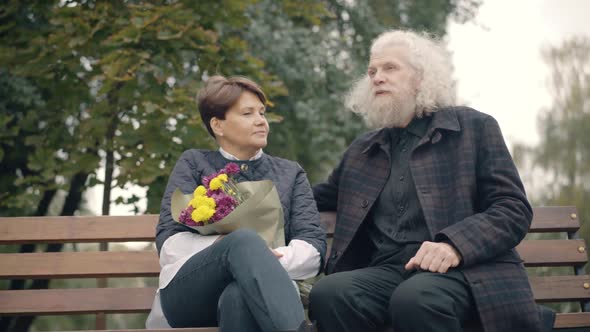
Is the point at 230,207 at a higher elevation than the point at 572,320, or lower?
higher

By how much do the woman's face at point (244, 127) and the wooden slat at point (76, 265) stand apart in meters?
0.76

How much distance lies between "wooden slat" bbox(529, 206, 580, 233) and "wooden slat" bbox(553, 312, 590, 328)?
624 mm

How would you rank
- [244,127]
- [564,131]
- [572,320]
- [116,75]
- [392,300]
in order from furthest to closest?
[564,131] < [116,75] < [244,127] < [572,320] < [392,300]

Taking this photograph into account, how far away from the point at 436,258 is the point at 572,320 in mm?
863

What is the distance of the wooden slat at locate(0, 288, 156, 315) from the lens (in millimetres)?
3986

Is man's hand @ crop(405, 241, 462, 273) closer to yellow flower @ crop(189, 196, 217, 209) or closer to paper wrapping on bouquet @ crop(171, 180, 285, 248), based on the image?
paper wrapping on bouquet @ crop(171, 180, 285, 248)

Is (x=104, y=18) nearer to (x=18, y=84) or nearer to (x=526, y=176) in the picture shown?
(x=18, y=84)

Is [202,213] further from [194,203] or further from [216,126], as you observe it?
[216,126]

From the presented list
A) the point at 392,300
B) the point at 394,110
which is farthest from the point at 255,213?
the point at 394,110

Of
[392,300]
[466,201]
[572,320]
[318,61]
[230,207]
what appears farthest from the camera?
[318,61]

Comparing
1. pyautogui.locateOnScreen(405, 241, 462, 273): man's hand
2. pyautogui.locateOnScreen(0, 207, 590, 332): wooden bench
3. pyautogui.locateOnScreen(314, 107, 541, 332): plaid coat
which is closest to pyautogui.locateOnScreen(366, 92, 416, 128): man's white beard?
pyautogui.locateOnScreen(314, 107, 541, 332): plaid coat

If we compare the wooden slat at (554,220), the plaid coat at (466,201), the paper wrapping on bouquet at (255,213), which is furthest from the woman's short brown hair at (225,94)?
the wooden slat at (554,220)

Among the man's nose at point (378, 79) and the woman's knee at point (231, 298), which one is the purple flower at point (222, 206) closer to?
the woman's knee at point (231, 298)

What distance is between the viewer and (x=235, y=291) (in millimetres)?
3080
